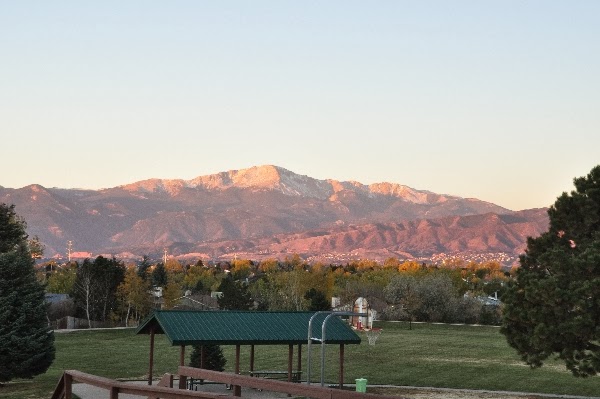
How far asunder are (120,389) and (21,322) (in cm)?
2248

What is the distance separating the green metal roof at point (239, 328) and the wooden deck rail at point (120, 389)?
15.6 m

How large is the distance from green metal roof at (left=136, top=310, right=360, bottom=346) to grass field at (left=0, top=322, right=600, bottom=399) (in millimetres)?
4540

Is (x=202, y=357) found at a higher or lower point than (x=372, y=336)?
lower

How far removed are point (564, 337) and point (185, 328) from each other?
1194cm

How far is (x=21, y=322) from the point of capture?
34.7m

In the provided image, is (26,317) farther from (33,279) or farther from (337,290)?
(337,290)

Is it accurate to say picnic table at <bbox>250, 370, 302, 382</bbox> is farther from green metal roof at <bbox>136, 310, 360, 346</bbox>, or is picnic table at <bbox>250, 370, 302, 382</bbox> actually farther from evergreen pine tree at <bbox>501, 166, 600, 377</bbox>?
evergreen pine tree at <bbox>501, 166, 600, 377</bbox>

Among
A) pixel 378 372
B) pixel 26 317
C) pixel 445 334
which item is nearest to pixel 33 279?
pixel 26 317

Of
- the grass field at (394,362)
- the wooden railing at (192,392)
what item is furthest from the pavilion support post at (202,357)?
the wooden railing at (192,392)

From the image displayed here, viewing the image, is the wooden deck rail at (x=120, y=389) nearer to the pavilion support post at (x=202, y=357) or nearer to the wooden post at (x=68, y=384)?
the wooden post at (x=68, y=384)

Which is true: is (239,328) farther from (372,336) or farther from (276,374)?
(372,336)

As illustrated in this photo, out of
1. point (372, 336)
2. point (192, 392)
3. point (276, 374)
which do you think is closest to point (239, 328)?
point (276, 374)

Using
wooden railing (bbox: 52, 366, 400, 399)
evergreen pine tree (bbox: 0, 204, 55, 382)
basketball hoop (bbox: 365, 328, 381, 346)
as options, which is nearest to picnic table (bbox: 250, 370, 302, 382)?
evergreen pine tree (bbox: 0, 204, 55, 382)

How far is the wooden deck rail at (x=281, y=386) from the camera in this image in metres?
11.8
